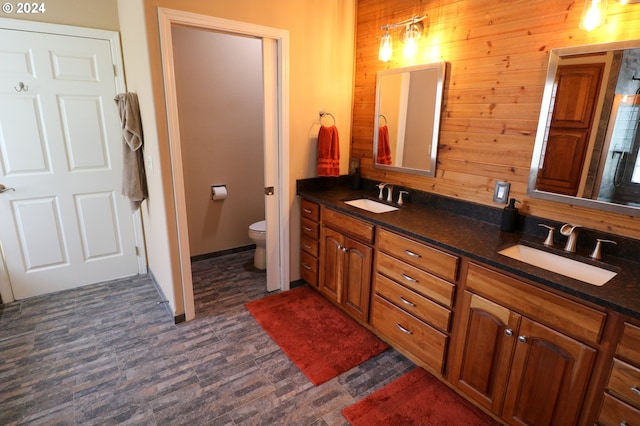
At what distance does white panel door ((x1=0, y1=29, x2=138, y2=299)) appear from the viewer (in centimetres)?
252

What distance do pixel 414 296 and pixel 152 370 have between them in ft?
5.36

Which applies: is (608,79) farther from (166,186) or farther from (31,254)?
(31,254)

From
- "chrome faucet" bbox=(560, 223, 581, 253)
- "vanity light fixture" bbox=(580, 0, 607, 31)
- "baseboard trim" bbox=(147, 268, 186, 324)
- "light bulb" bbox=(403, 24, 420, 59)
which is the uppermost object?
"light bulb" bbox=(403, 24, 420, 59)

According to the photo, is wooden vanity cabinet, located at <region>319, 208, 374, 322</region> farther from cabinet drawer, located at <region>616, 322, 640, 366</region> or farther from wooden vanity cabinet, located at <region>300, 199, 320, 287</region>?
cabinet drawer, located at <region>616, 322, 640, 366</region>

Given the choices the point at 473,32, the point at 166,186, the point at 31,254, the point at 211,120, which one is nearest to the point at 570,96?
the point at 473,32

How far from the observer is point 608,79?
1571 millimetres

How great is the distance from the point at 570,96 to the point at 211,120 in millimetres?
2923

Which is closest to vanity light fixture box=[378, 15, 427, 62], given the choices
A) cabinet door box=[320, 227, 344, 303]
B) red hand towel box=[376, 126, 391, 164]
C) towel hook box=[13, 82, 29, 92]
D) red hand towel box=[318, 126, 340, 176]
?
red hand towel box=[376, 126, 391, 164]

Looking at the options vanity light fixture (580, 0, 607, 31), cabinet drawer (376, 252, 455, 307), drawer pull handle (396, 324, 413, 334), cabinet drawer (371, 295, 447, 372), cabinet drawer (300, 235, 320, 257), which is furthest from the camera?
cabinet drawer (300, 235, 320, 257)

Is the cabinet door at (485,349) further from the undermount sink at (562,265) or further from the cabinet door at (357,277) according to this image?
the cabinet door at (357,277)

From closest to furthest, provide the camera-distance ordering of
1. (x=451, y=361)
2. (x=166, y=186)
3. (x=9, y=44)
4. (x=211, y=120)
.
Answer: (x=451, y=361) → (x=166, y=186) → (x=9, y=44) → (x=211, y=120)

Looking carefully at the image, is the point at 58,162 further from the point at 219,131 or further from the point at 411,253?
the point at 411,253

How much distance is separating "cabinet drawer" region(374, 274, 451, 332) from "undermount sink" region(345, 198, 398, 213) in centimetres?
56

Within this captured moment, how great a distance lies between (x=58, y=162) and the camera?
2725 millimetres
